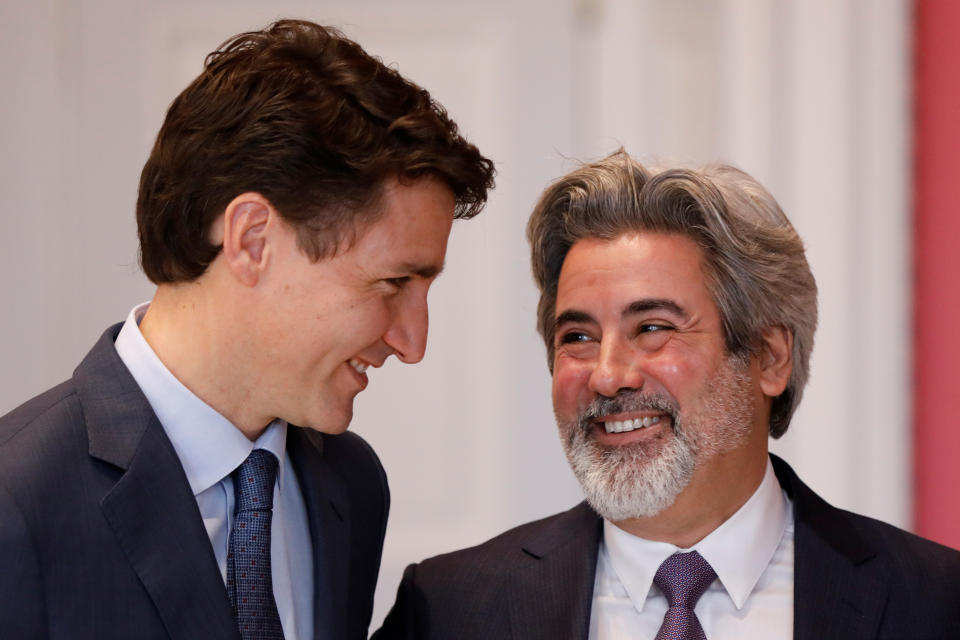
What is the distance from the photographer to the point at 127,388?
1648 mm

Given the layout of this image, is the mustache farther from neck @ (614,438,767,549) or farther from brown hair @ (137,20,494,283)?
brown hair @ (137,20,494,283)

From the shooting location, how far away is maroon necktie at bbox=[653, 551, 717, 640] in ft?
6.30

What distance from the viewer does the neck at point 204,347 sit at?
5.57ft

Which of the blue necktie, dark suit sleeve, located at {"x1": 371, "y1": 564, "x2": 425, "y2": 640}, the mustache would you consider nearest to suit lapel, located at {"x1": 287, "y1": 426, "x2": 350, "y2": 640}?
the blue necktie

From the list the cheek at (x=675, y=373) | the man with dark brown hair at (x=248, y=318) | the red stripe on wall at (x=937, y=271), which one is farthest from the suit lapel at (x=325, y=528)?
the red stripe on wall at (x=937, y=271)

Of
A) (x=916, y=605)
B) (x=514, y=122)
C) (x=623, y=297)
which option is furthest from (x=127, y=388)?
(x=514, y=122)

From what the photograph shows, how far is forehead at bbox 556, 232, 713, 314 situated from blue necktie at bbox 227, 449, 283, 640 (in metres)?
0.68

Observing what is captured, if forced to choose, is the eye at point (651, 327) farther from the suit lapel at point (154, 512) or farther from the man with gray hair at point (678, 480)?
the suit lapel at point (154, 512)

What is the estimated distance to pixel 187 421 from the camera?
5.57 feet

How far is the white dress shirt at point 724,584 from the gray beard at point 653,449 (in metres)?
0.09

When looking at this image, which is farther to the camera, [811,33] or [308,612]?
[811,33]

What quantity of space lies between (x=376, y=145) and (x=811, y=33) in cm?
215

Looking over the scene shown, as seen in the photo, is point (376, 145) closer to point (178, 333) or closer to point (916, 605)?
point (178, 333)

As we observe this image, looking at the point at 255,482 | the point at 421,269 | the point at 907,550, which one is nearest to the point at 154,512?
the point at 255,482
